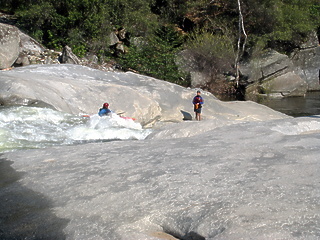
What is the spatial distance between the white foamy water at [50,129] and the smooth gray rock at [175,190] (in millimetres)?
2058

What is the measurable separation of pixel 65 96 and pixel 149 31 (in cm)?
1853

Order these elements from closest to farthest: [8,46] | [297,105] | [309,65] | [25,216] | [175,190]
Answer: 1. [25,216]
2. [175,190]
3. [8,46]
4. [297,105]
5. [309,65]

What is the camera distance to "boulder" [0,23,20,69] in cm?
1964

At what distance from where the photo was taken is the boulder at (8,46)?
19.6 metres

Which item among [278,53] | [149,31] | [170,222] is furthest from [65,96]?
[278,53]

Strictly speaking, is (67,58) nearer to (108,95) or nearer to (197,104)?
(108,95)

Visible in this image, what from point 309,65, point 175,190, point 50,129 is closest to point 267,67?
point 309,65

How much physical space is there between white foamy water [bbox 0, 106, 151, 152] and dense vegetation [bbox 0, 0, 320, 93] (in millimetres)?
16272

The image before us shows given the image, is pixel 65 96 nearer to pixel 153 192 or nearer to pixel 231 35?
pixel 153 192

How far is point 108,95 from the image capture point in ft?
46.4

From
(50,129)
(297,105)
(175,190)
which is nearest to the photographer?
(175,190)

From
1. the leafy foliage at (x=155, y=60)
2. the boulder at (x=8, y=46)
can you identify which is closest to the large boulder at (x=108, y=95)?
the boulder at (x=8, y=46)

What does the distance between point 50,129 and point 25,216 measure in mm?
5613

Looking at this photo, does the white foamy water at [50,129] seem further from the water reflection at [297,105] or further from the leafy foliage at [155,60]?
the leafy foliage at [155,60]
